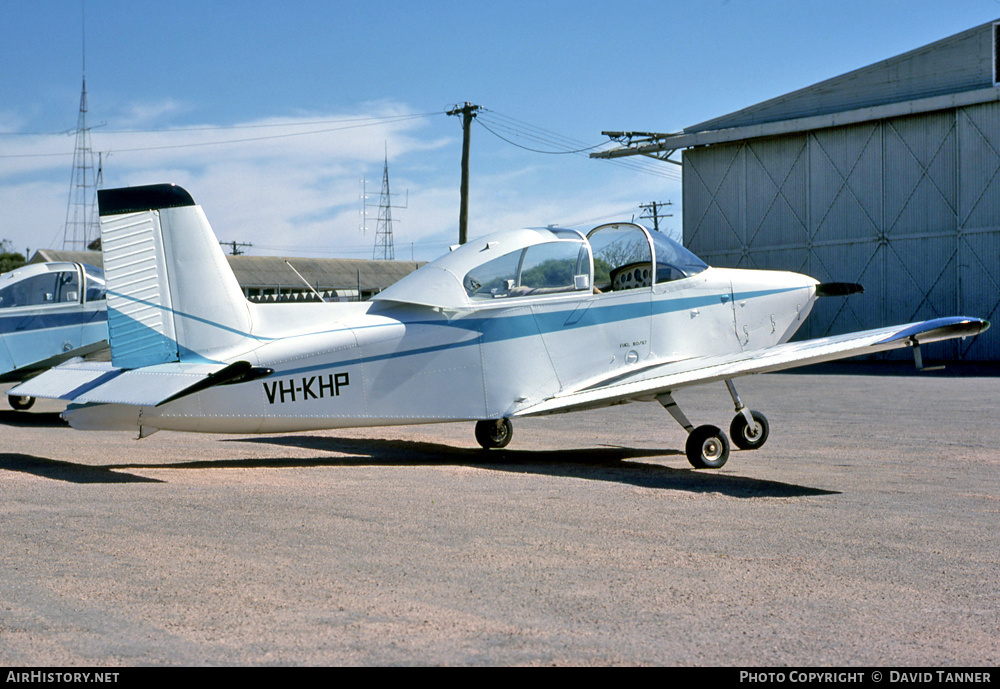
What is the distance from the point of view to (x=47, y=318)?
15.9 meters

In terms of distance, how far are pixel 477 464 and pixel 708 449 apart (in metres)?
2.40

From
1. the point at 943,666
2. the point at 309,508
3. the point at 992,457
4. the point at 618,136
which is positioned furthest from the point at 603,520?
the point at 618,136

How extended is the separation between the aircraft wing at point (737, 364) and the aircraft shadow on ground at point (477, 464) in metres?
0.73

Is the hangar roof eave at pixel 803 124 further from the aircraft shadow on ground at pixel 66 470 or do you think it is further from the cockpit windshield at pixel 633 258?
the aircraft shadow on ground at pixel 66 470

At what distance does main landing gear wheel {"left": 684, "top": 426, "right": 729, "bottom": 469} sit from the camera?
9.66 meters

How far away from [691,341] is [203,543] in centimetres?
641

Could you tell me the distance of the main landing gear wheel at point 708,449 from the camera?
31.7 feet

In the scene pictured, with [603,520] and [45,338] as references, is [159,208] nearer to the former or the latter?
[603,520]

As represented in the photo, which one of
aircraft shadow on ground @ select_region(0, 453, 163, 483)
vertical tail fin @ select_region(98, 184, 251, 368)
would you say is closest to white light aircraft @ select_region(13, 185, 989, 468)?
A: vertical tail fin @ select_region(98, 184, 251, 368)

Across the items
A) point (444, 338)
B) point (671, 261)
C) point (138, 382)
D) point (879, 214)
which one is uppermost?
point (879, 214)

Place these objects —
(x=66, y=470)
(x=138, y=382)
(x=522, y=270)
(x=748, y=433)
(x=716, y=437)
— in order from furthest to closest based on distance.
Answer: (x=748, y=433) → (x=522, y=270) → (x=716, y=437) → (x=66, y=470) → (x=138, y=382)

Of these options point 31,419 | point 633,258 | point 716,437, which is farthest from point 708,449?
point 31,419

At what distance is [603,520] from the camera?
688cm

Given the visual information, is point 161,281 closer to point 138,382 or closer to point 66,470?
point 138,382
